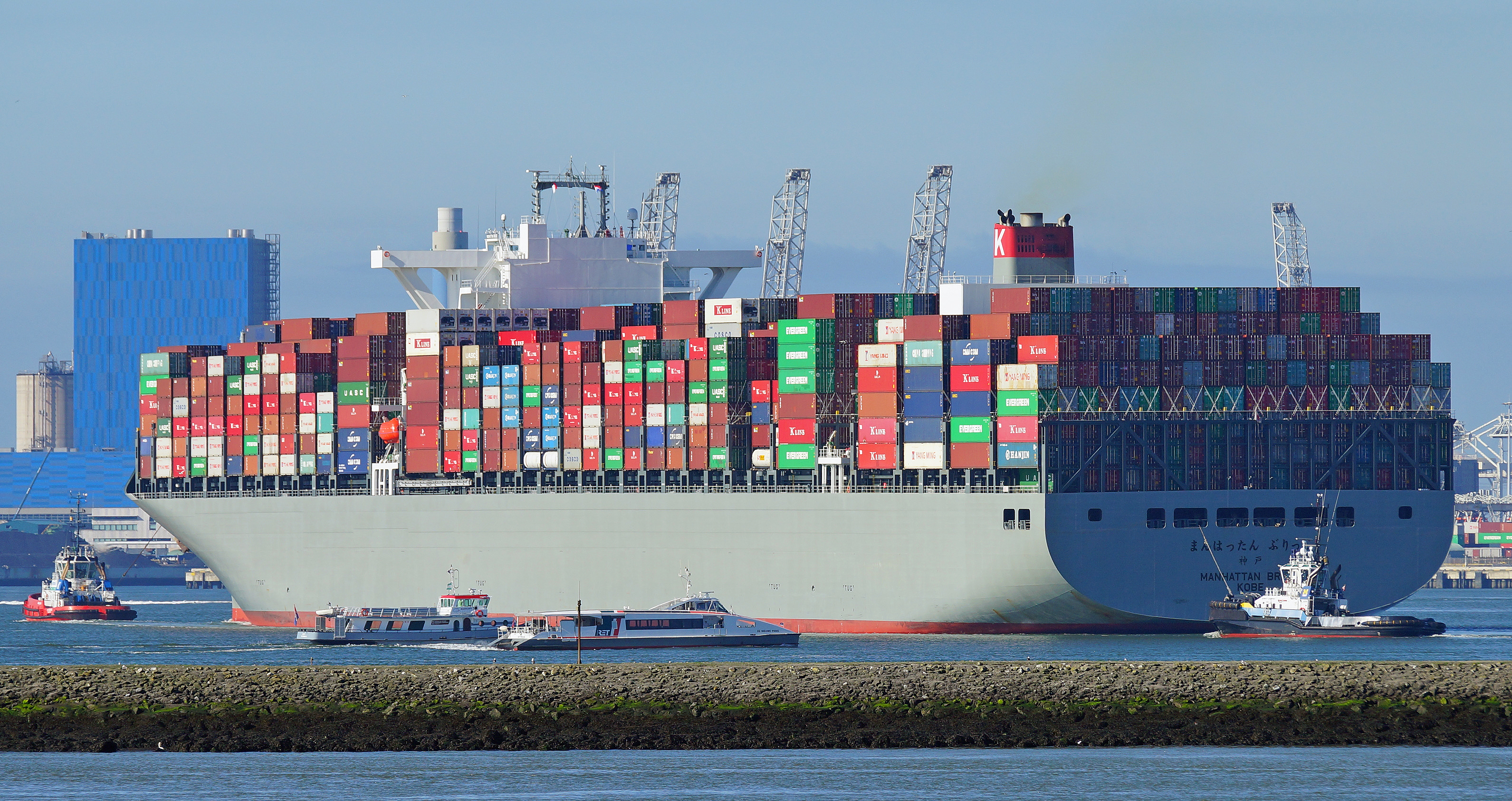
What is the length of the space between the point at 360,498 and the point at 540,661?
94.9 ft

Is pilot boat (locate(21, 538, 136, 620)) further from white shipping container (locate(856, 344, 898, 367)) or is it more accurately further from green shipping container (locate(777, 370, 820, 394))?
white shipping container (locate(856, 344, 898, 367))

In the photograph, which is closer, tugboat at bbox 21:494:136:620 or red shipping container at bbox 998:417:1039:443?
red shipping container at bbox 998:417:1039:443

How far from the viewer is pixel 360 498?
101438 mm

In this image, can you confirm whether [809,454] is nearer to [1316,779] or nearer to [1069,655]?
[1069,655]

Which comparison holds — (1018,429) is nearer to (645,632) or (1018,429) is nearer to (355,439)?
(645,632)

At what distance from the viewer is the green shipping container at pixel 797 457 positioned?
89438 millimetres

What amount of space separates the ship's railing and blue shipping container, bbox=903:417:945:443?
5.70ft

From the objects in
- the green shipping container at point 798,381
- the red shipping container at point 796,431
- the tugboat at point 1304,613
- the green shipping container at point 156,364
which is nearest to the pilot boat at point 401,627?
the red shipping container at point 796,431

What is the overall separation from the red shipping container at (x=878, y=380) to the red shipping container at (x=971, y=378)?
2258mm

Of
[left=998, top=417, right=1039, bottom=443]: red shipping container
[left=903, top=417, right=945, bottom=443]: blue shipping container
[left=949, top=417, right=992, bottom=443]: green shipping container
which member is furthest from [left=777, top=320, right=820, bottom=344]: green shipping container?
[left=998, top=417, right=1039, bottom=443]: red shipping container

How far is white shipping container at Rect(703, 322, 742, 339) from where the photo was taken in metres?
93.3

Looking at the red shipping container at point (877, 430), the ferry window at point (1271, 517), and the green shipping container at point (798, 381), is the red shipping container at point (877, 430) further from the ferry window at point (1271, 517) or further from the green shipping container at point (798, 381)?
the ferry window at point (1271, 517)

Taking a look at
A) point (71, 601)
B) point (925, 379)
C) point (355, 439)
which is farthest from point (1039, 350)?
point (71, 601)

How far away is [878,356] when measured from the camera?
87.6 m
